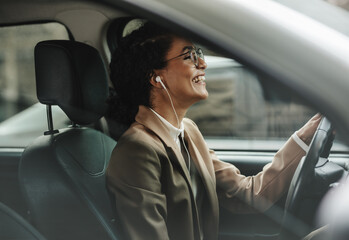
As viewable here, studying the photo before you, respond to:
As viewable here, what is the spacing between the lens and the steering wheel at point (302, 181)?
1504mm

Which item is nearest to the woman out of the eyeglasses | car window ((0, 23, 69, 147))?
the eyeglasses

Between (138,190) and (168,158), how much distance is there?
6.9 inches

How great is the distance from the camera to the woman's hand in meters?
1.60

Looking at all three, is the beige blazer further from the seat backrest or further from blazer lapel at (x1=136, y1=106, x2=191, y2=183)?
the seat backrest

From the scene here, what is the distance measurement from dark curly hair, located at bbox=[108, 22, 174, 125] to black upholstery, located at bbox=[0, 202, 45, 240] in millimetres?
547

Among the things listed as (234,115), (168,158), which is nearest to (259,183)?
(168,158)

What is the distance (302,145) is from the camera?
1.72 metres

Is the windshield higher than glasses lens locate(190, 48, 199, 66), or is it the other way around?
the windshield

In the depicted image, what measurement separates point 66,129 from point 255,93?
971 millimetres

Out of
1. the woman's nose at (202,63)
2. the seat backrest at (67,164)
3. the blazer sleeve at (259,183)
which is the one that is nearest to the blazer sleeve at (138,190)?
the seat backrest at (67,164)

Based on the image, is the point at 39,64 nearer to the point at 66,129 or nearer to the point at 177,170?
the point at 66,129

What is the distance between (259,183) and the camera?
188 cm

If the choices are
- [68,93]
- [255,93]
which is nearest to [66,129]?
[68,93]

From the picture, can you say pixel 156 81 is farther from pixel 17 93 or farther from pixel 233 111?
pixel 17 93
